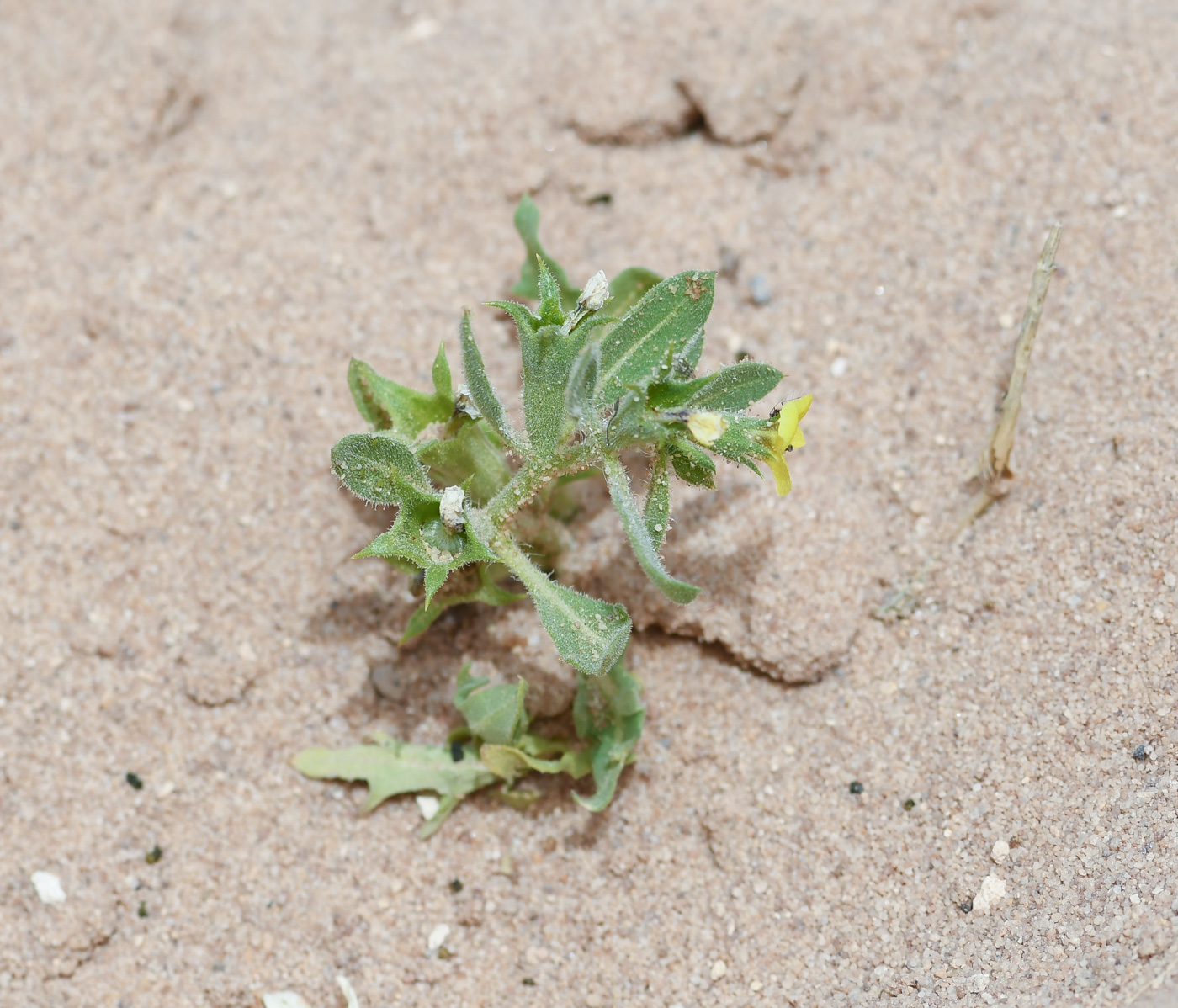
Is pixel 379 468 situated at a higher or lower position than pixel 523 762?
higher

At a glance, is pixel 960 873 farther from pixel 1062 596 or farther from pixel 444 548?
pixel 444 548

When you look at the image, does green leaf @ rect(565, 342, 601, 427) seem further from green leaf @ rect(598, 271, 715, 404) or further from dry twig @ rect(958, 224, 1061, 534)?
dry twig @ rect(958, 224, 1061, 534)

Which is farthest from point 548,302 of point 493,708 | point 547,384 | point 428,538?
point 493,708

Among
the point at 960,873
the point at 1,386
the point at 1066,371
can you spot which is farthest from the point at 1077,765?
the point at 1,386

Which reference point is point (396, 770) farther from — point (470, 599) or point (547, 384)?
point (547, 384)

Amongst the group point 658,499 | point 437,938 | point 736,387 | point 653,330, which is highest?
point 653,330

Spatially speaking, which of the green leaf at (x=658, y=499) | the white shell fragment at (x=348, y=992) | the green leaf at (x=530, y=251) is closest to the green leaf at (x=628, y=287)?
the green leaf at (x=530, y=251)

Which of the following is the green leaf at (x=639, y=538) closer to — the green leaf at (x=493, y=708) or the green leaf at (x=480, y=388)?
the green leaf at (x=480, y=388)
